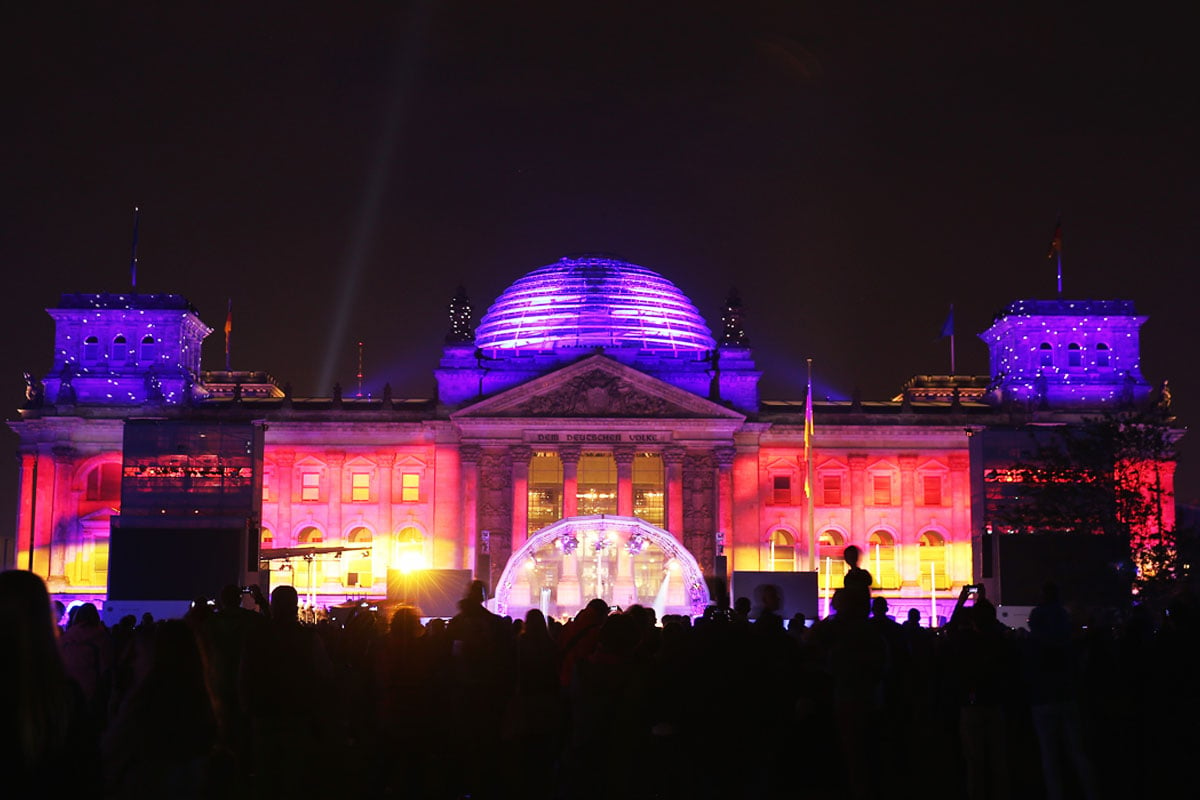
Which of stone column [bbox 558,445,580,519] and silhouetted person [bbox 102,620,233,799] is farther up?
stone column [bbox 558,445,580,519]

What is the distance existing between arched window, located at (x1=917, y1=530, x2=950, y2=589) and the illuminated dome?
17.3 m

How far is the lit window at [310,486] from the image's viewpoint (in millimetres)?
82938

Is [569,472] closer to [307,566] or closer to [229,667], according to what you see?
[307,566]

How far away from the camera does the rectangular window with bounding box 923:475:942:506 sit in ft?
275

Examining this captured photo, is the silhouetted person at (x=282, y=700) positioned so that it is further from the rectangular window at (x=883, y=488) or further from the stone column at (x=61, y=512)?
the rectangular window at (x=883, y=488)

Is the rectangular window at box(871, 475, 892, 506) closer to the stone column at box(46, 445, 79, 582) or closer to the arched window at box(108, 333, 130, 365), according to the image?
the arched window at box(108, 333, 130, 365)

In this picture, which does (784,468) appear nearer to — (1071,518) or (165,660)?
(1071,518)

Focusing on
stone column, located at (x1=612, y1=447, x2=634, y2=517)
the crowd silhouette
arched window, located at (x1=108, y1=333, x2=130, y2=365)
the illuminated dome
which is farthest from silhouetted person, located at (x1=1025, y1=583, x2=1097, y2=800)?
arched window, located at (x1=108, y1=333, x2=130, y2=365)

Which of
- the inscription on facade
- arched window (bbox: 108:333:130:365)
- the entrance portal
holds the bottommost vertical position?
the entrance portal

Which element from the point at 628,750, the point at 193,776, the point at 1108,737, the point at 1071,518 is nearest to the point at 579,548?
the point at 1071,518

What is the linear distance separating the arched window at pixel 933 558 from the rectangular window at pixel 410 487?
→ 90.0 feet

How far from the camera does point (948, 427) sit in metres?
83.5

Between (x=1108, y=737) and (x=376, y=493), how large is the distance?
62.2 m

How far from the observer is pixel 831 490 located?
8388 cm
